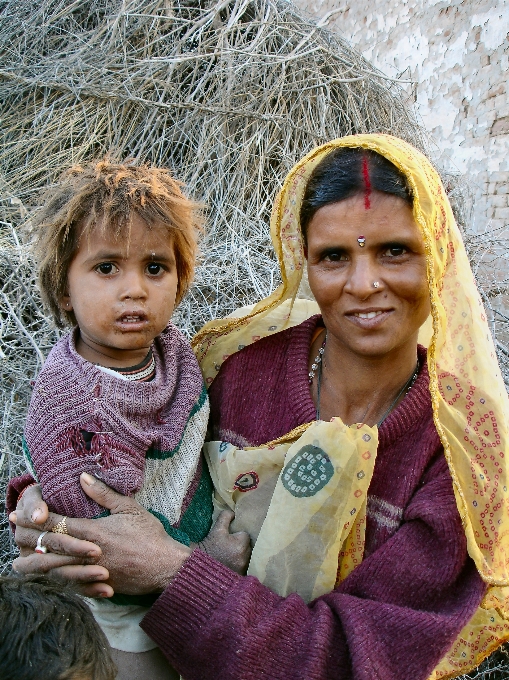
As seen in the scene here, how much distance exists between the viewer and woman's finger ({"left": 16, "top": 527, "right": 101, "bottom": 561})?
129cm

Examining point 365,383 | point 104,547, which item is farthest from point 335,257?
point 104,547

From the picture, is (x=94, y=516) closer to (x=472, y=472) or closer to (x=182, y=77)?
(x=472, y=472)

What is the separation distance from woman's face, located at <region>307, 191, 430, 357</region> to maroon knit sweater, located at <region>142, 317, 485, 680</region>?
0.19 metres

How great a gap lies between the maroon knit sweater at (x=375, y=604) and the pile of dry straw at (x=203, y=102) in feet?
9.37

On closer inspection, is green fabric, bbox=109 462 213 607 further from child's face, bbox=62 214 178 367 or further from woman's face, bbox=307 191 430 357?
woman's face, bbox=307 191 430 357

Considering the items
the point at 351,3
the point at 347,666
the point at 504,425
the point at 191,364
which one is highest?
the point at 351,3

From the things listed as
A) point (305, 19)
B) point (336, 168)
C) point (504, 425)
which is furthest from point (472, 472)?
point (305, 19)

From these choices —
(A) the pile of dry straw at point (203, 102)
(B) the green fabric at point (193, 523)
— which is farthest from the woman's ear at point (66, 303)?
(A) the pile of dry straw at point (203, 102)

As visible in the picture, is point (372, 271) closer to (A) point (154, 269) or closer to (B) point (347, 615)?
(A) point (154, 269)

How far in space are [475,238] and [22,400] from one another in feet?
11.4

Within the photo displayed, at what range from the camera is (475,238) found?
4789mm

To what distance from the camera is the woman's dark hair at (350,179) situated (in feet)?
4.63

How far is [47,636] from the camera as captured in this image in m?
1.04

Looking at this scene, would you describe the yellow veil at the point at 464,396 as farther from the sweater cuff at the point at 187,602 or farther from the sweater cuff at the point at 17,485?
the sweater cuff at the point at 17,485
